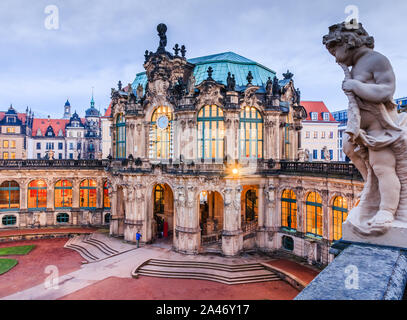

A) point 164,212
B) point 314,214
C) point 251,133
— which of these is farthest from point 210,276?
point 251,133

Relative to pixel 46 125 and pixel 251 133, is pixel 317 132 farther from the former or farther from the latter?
pixel 46 125

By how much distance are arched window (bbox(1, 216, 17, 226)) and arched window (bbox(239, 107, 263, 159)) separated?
30.6 m

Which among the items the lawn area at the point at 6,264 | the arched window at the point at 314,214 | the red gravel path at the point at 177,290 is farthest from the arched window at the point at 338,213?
the lawn area at the point at 6,264

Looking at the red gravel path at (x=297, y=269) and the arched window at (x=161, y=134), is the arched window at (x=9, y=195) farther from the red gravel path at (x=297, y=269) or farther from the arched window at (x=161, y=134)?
the red gravel path at (x=297, y=269)

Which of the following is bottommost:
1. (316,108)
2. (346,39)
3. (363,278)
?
(363,278)

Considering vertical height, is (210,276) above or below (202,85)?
below

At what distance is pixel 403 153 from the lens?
484 centimetres

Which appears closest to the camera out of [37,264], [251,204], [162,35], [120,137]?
[37,264]

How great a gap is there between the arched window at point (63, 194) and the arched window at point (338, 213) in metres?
32.4

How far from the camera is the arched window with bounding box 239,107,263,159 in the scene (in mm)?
27188

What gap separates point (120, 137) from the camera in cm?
3288

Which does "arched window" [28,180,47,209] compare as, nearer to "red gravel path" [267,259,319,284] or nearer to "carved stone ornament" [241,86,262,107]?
"carved stone ornament" [241,86,262,107]

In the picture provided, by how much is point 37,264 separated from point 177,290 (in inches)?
557
